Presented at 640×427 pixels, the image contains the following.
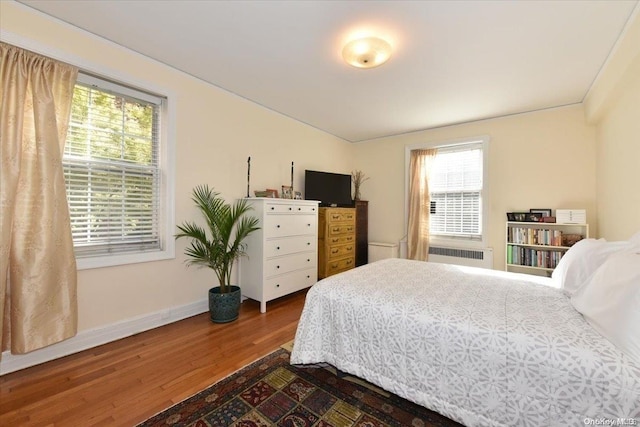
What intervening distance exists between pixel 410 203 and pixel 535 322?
322 cm

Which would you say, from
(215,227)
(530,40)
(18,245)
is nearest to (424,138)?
(530,40)

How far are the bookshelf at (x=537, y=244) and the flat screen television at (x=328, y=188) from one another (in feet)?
7.64

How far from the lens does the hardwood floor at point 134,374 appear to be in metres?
1.45

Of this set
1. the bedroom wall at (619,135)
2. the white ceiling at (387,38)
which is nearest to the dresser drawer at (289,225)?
the white ceiling at (387,38)

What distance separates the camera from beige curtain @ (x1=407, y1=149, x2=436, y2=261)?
4.23 meters

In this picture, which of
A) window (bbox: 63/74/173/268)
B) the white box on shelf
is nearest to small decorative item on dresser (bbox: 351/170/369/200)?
the white box on shelf

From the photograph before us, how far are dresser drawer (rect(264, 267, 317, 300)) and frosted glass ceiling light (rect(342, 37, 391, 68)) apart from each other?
2.31 metres

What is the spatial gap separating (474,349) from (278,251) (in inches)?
86.1

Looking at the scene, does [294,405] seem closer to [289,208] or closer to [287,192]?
[289,208]

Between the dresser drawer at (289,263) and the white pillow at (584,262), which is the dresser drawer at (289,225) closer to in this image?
the dresser drawer at (289,263)

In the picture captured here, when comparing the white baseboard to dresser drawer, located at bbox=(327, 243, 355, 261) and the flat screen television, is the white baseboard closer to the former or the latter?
dresser drawer, located at bbox=(327, 243, 355, 261)

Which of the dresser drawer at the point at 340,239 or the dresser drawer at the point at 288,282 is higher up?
the dresser drawer at the point at 340,239

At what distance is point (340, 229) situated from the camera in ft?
13.3

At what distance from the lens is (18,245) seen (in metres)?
1.74
